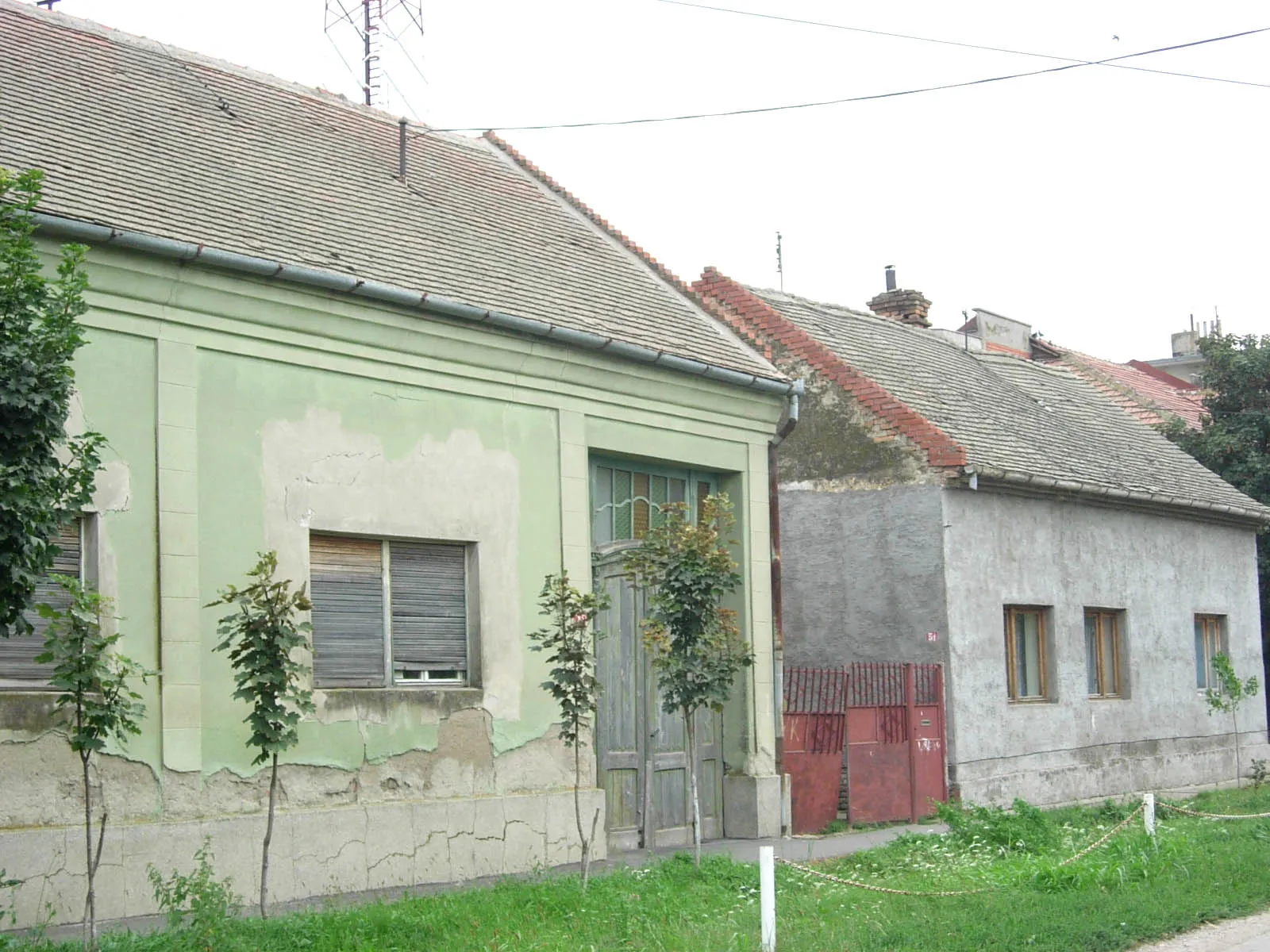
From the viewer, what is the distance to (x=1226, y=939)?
9.83 metres

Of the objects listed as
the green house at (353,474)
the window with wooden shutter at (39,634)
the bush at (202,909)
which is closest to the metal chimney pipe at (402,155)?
the green house at (353,474)

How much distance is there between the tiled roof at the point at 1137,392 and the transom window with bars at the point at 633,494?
48.1 ft

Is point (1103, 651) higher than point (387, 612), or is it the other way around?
point (387, 612)

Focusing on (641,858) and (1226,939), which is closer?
(1226,939)

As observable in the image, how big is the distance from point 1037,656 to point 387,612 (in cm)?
1073

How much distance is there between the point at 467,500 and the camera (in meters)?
12.8

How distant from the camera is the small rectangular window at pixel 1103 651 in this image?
822 inches

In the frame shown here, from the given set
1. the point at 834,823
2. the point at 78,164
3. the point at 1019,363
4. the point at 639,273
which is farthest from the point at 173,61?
the point at 1019,363

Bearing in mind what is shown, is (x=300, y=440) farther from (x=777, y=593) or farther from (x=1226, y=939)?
(x=1226, y=939)

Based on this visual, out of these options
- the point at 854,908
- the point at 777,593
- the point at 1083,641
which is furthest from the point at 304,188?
the point at 1083,641

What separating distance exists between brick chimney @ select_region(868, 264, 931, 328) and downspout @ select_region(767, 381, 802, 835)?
10.6m

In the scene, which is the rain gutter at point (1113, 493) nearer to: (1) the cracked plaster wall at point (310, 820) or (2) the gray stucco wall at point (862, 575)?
(2) the gray stucco wall at point (862, 575)

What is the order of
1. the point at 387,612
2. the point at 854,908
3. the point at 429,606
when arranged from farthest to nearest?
1. the point at 429,606
2. the point at 387,612
3. the point at 854,908

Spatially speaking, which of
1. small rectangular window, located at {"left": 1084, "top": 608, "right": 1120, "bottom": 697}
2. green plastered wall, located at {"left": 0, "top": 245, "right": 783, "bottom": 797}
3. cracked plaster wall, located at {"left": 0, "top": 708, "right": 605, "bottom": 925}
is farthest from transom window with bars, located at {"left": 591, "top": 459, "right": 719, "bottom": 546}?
small rectangular window, located at {"left": 1084, "top": 608, "right": 1120, "bottom": 697}
